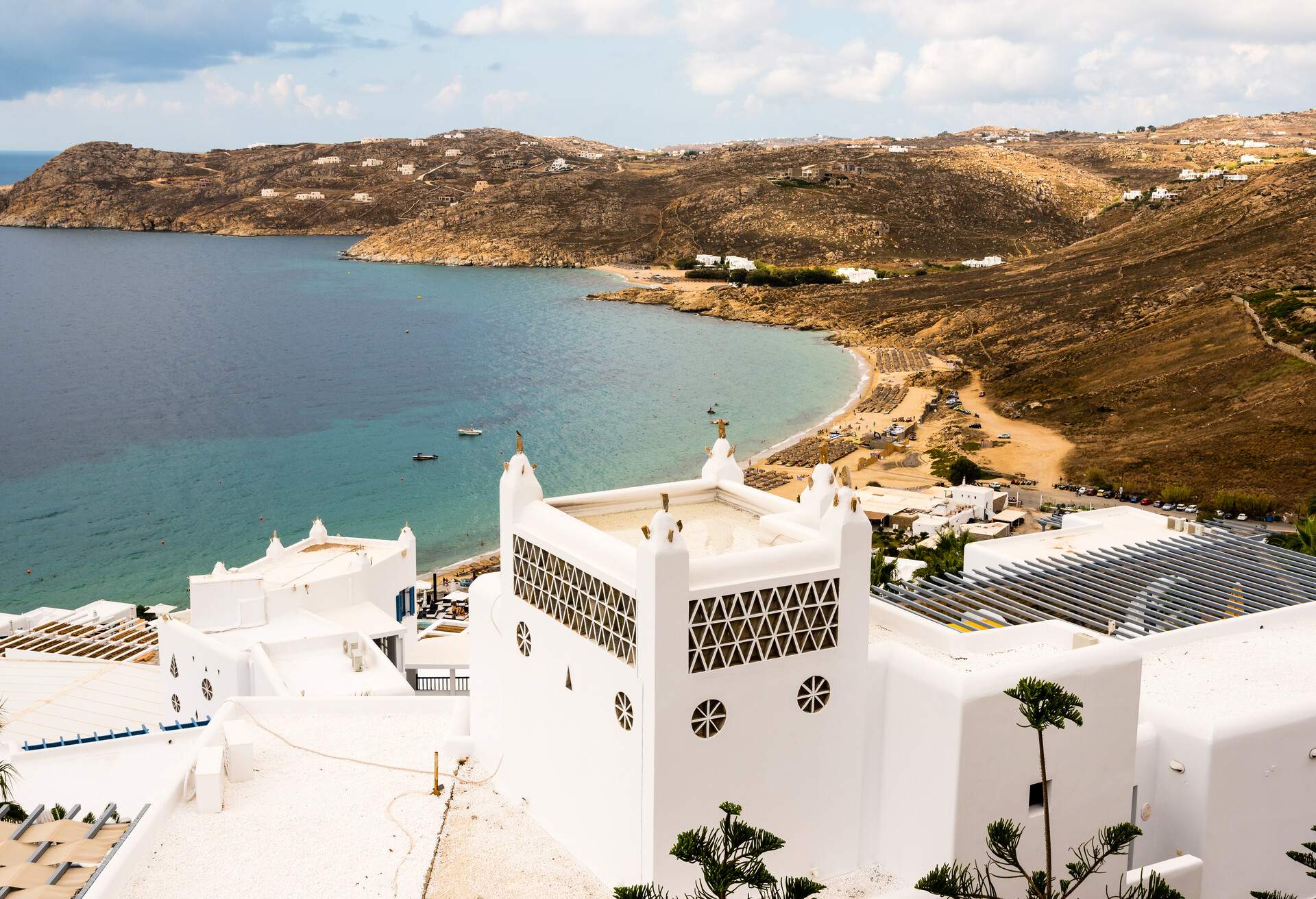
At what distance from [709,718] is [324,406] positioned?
7412 cm

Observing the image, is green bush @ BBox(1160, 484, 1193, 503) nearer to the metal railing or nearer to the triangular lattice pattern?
the metal railing

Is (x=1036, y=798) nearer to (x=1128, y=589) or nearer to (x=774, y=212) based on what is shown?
(x=1128, y=589)

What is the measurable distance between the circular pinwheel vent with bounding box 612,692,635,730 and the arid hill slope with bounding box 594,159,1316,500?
46418 mm

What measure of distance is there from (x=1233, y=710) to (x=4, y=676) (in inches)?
1044

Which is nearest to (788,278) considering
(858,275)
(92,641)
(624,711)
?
(858,275)

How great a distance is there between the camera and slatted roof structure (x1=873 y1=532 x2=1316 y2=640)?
65.7 feet

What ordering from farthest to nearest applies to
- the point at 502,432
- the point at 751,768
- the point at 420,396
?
the point at 420,396 < the point at 502,432 < the point at 751,768

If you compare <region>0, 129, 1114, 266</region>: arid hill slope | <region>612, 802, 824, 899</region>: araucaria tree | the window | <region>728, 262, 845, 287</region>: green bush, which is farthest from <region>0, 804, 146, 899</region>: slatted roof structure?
<region>0, 129, 1114, 266</region>: arid hill slope

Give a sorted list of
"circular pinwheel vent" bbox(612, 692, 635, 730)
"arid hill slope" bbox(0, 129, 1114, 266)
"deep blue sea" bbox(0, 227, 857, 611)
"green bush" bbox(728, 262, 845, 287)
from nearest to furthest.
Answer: "circular pinwheel vent" bbox(612, 692, 635, 730), "deep blue sea" bbox(0, 227, 857, 611), "green bush" bbox(728, 262, 845, 287), "arid hill slope" bbox(0, 129, 1114, 266)

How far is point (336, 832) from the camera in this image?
14445mm

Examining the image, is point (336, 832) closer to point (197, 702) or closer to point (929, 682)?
point (929, 682)

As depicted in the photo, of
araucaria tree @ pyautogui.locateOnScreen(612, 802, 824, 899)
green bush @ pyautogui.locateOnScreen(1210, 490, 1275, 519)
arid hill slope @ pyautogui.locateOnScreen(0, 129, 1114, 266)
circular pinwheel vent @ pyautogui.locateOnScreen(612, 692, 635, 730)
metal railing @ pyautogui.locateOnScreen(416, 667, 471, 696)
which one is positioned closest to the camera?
araucaria tree @ pyautogui.locateOnScreen(612, 802, 824, 899)

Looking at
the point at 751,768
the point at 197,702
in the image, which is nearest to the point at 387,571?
the point at 197,702

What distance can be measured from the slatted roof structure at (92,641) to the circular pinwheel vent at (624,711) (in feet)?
69.9
